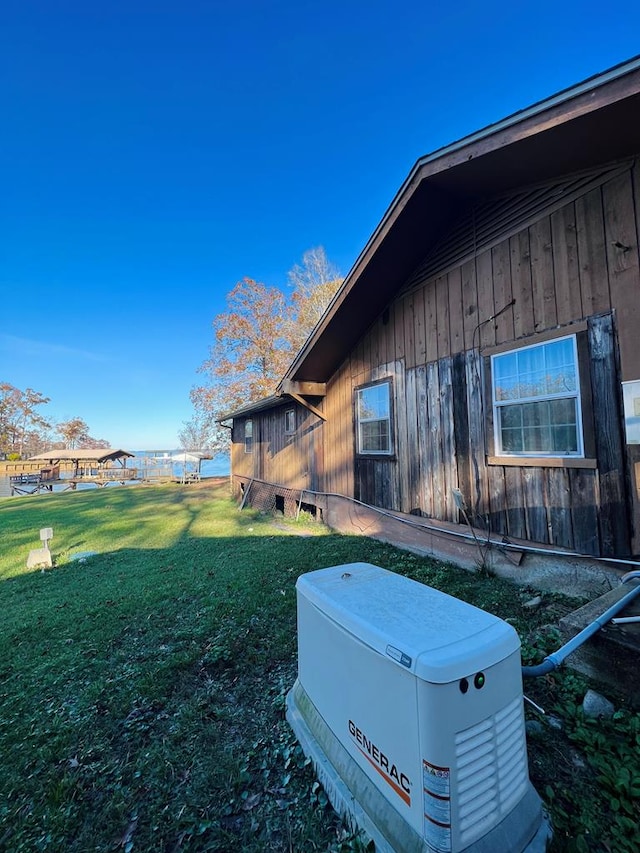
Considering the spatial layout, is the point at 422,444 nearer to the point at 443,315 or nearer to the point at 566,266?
the point at 443,315

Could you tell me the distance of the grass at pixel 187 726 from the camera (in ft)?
5.08

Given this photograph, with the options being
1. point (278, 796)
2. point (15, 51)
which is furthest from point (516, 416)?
point (15, 51)

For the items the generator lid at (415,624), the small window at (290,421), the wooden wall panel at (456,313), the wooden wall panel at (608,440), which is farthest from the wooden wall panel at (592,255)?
the small window at (290,421)

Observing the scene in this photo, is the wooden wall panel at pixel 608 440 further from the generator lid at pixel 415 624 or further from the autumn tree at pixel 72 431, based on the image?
the autumn tree at pixel 72 431

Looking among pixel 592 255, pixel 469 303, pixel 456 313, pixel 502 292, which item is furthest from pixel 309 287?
pixel 592 255

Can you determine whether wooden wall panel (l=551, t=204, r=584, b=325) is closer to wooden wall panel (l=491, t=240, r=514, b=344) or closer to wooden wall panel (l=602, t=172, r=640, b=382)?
wooden wall panel (l=602, t=172, r=640, b=382)

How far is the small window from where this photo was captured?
366 inches

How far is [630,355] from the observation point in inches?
115

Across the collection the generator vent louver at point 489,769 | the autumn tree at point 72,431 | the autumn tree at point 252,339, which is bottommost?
the generator vent louver at point 489,769

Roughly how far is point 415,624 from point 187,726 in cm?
180

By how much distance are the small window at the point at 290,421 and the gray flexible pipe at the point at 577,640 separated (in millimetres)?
7308

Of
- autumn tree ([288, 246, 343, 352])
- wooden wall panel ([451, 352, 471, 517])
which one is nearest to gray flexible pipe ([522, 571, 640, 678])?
wooden wall panel ([451, 352, 471, 517])

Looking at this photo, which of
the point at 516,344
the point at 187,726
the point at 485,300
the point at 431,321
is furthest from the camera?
the point at 431,321

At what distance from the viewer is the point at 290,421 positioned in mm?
9508
